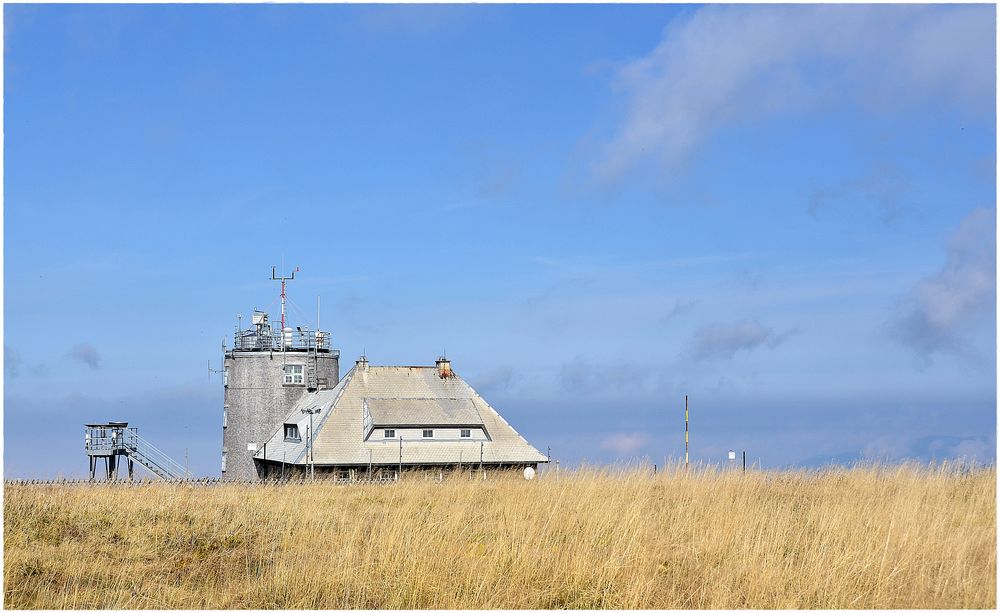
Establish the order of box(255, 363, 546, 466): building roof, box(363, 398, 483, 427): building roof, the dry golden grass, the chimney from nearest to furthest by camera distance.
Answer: the dry golden grass < box(255, 363, 546, 466): building roof < box(363, 398, 483, 427): building roof < the chimney

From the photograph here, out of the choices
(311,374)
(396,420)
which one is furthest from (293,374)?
(396,420)

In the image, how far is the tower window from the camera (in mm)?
48438

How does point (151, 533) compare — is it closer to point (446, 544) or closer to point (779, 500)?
point (446, 544)

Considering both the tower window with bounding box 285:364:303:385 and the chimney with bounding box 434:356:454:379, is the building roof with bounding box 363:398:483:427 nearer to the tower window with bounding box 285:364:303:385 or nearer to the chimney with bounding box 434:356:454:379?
the chimney with bounding box 434:356:454:379

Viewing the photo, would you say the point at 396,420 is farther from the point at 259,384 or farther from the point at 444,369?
the point at 259,384

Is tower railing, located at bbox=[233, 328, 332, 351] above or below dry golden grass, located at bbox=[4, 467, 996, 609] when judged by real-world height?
above

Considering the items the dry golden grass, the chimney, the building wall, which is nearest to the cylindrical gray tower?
the building wall

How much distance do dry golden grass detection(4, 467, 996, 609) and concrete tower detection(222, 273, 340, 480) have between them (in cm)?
3208

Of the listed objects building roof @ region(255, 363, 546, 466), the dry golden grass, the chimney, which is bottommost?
the dry golden grass

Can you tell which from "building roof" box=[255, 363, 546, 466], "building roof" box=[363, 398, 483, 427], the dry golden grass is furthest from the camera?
"building roof" box=[363, 398, 483, 427]

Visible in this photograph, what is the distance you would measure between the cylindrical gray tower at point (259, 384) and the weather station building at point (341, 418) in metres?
0.05

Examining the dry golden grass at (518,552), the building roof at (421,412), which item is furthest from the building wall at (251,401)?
the dry golden grass at (518,552)

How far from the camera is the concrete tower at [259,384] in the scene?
4766cm

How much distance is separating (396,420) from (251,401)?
918 centimetres
